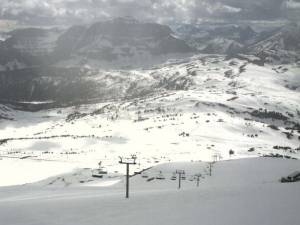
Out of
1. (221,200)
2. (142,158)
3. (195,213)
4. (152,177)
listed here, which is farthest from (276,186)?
(142,158)

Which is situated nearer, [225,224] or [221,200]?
[225,224]

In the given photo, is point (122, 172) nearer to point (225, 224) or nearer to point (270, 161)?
point (270, 161)

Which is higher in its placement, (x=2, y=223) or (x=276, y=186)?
(x=276, y=186)

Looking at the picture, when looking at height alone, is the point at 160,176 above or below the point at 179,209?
below

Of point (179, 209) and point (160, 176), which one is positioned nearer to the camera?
point (179, 209)

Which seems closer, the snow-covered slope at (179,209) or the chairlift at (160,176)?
the snow-covered slope at (179,209)

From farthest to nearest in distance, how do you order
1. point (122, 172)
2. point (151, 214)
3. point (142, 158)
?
point (142, 158) < point (122, 172) < point (151, 214)

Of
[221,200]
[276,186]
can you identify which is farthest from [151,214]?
[276,186]

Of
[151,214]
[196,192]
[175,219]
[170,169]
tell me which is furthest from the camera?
[170,169]

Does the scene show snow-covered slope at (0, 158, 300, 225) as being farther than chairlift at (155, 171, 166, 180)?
No

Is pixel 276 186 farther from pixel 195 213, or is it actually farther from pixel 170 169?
pixel 170 169
